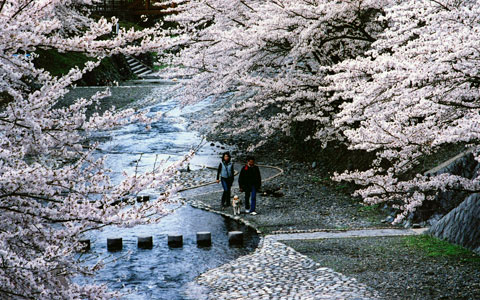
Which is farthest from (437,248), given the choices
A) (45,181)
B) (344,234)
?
(45,181)

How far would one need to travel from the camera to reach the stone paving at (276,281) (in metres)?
8.90

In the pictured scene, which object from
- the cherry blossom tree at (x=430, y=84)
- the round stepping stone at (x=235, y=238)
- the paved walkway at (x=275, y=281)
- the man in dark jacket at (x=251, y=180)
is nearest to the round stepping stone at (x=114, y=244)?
the round stepping stone at (x=235, y=238)

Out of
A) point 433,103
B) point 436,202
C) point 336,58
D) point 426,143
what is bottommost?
point 436,202

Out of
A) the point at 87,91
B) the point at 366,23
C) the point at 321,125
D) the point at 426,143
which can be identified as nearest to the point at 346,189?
the point at 321,125

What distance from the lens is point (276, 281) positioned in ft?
31.6

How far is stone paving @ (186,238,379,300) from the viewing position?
8.90 m

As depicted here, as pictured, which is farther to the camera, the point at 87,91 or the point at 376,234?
the point at 87,91

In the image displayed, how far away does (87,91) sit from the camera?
119 feet

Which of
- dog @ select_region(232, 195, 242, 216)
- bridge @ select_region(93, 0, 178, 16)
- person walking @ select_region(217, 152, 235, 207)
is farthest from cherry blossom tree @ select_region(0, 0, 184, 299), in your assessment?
bridge @ select_region(93, 0, 178, 16)

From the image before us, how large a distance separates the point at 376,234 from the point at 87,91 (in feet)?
90.8

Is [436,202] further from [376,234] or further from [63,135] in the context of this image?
[63,135]

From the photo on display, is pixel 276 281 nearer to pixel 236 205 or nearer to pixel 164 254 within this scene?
pixel 164 254

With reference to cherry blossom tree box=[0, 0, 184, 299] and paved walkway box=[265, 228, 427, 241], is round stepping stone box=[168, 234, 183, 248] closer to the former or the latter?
paved walkway box=[265, 228, 427, 241]

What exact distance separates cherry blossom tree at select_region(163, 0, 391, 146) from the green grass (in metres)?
4.75
